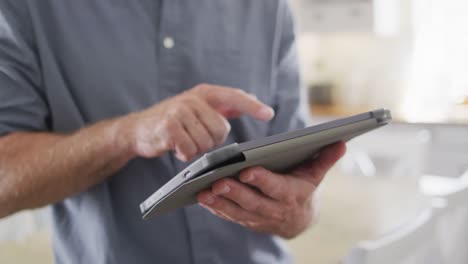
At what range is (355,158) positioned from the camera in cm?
203

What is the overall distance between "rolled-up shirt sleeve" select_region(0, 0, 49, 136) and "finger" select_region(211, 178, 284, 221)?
11.3 inches

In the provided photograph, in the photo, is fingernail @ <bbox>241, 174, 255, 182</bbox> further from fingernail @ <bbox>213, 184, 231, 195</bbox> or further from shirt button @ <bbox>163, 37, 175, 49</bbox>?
shirt button @ <bbox>163, 37, 175, 49</bbox>

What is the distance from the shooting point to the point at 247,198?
51 centimetres

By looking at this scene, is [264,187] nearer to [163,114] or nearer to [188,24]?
[163,114]

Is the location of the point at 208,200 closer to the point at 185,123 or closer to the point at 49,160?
the point at 185,123

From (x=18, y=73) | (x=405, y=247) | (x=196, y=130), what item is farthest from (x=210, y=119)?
(x=405, y=247)

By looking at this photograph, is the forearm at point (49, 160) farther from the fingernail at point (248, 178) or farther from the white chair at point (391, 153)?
the white chair at point (391, 153)

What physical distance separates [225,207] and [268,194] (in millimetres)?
51

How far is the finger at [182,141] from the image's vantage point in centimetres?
51

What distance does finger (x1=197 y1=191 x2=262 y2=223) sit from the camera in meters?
0.50

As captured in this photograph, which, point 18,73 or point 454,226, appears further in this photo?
point 454,226

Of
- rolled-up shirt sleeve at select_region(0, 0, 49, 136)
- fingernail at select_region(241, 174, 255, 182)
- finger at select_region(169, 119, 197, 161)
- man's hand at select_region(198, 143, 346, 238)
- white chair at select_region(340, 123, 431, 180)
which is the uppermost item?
rolled-up shirt sleeve at select_region(0, 0, 49, 136)

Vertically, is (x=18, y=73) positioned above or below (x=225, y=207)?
above

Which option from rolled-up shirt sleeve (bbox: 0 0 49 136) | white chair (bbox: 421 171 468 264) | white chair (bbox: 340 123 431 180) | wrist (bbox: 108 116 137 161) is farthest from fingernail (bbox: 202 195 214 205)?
white chair (bbox: 340 123 431 180)
